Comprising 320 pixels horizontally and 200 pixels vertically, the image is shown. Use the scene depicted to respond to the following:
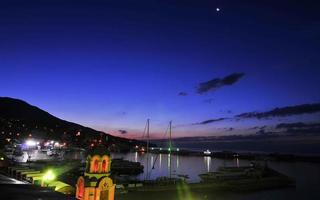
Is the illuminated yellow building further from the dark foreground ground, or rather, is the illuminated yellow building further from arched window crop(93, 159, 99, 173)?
the dark foreground ground

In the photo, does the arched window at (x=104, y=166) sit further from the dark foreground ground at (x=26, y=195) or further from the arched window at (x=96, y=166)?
the dark foreground ground at (x=26, y=195)

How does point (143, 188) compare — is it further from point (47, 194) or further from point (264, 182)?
point (47, 194)

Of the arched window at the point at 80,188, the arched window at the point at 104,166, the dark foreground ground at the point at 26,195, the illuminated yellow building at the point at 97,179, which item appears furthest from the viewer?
the arched window at the point at 104,166

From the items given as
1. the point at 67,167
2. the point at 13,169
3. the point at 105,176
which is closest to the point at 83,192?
the point at 105,176

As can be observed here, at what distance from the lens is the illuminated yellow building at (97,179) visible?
1297 inches

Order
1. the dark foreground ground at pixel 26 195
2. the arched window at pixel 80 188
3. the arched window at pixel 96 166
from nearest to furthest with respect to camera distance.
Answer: the dark foreground ground at pixel 26 195 < the arched window at pixel 80 188 < the arched window at pixel 96 166

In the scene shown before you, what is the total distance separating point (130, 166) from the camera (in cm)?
11581

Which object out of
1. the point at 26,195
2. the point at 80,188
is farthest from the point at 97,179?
the point at 26,195

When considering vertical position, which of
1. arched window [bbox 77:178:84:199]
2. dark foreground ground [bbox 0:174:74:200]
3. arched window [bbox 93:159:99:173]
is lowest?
arched window [bbox 77:178:84:199]

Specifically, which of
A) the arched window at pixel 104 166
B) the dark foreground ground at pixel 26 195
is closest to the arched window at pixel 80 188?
the arched window at pixel 104 166

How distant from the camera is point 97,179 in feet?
110

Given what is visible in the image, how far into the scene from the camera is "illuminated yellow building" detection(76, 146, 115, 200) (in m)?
32.9

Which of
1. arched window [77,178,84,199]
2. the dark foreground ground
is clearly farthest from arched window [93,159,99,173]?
the dark foreground ground

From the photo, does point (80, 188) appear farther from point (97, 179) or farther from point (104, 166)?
point (104, 166)
